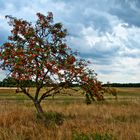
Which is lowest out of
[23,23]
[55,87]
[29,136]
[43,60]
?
[29,136]

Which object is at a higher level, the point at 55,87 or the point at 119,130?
the point at 55,87

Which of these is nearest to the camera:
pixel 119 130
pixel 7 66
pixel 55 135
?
pixel 55 135

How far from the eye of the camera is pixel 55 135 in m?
11.9

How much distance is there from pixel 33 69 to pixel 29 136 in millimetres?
3946

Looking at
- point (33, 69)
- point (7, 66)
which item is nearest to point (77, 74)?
point (33, 69)

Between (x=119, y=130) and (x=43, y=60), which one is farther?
(x=43, y=60)

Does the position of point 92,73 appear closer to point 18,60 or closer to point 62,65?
→ point 62,65

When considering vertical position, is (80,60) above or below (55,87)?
above

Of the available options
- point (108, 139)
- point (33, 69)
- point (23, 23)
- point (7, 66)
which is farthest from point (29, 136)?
point (23, 23)

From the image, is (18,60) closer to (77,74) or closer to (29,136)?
(77,74)

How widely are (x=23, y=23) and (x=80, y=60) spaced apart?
10.1 ft

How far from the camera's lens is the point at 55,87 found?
16281mm

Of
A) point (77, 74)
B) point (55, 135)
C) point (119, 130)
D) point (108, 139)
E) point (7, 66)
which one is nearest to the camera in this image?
point (108, 139)

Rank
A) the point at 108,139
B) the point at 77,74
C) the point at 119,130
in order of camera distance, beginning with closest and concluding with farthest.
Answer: the point at 108,139
the point at 119,130
the point at 77,74
